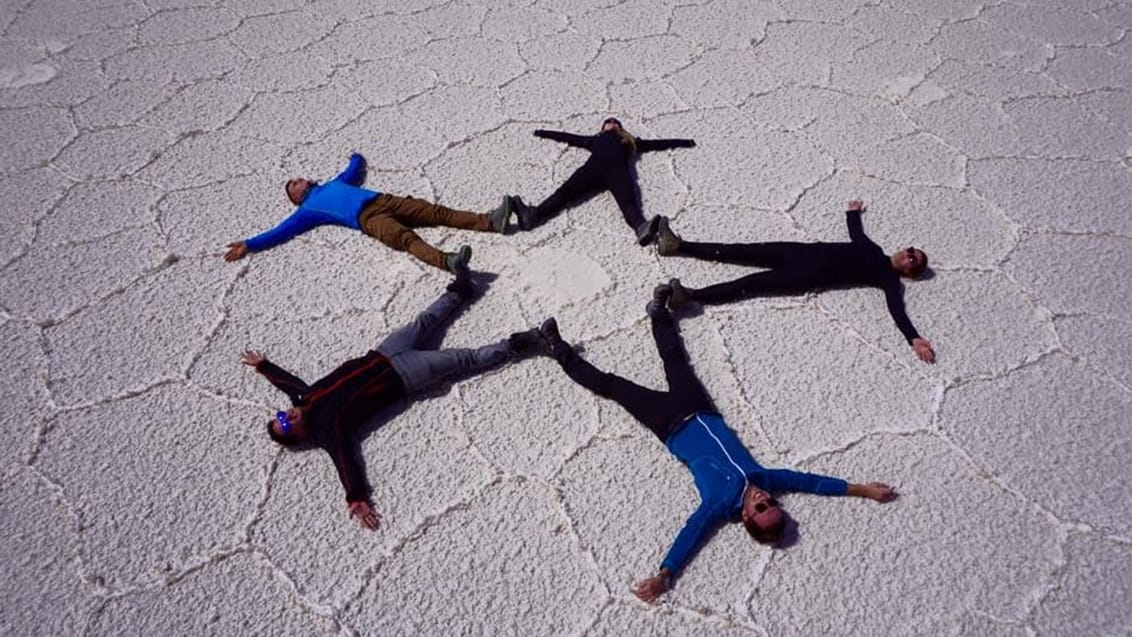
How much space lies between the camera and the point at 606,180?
3570mm

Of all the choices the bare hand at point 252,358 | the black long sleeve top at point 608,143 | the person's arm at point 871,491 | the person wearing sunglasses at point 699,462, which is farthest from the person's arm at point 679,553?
the black long sleeve top at point 608,143

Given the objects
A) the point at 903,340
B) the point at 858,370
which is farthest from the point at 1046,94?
the point at 858,370

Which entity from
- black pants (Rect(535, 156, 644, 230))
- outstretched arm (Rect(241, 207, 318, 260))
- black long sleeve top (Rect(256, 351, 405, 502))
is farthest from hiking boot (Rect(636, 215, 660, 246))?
outstretched arm (Rect(241, 207, 318, 260))

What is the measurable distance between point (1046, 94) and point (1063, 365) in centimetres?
218

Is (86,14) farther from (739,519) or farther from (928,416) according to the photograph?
(928,416)

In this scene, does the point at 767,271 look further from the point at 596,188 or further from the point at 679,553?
the point at 679,553

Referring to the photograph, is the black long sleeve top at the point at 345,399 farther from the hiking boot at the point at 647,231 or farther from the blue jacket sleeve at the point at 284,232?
the hiking boot at the point at 647,231

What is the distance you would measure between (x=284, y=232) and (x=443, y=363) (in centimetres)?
116

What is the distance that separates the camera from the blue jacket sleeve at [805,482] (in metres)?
2.45

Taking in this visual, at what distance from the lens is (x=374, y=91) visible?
430 cm

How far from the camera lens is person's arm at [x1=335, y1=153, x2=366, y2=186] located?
3.67 meters

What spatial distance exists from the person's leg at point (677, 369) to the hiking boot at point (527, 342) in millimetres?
460

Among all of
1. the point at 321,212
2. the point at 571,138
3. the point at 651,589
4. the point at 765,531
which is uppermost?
the point at 571,138

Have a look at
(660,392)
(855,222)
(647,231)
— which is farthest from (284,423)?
(855,222)
